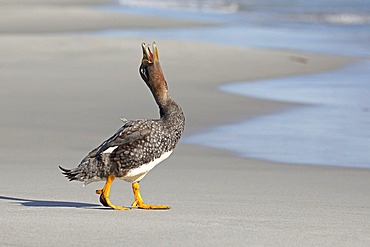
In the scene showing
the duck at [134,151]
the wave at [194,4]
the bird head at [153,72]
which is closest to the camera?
the duck at [134,151]

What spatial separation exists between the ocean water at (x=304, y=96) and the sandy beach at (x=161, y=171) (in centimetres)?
42

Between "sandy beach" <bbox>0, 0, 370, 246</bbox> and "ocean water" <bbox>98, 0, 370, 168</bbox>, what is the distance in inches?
16.4

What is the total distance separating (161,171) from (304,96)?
598 centimetres

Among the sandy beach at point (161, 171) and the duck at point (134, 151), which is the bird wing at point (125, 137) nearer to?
the duck at point (134, 151)

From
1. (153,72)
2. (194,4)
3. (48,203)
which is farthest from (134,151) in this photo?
(194,4)

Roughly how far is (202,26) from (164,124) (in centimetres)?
2252

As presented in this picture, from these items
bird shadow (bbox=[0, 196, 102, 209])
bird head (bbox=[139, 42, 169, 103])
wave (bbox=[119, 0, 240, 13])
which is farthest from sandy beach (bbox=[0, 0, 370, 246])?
wave (bbox=[119, 0, 240, 13])

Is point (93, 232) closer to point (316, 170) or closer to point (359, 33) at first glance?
point (316, 170)

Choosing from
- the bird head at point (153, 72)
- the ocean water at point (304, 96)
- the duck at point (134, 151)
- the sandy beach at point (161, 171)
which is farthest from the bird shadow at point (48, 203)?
the ocean water at point (304, 96)

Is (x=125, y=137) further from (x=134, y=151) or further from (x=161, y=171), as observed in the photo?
(x=161, y=171)

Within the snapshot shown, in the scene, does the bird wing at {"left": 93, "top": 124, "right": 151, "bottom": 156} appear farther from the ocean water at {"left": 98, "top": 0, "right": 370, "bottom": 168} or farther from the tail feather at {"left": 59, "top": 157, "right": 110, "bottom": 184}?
the ocean water at {"left": 98, "top": 0, "right": 370, "bottom": 168}

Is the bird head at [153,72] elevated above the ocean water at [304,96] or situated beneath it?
elevated above

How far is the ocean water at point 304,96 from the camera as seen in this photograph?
348 inches

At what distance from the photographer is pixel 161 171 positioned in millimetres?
7434
